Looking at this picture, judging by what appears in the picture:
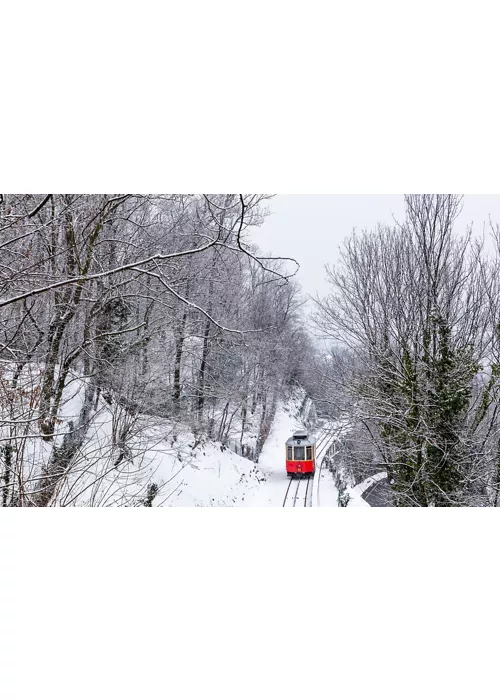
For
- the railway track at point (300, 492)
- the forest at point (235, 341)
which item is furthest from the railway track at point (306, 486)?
the forest at point (235, 341)

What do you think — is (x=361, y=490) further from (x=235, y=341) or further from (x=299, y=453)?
(x=235, y=341)

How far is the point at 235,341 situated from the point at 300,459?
75 cm

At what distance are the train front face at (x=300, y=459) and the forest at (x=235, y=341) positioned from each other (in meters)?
0.17

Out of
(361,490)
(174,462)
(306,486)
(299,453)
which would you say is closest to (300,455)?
(299,453)

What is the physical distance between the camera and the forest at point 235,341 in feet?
7.80

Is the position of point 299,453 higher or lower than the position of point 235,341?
lower

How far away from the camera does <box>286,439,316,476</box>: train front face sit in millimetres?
2571

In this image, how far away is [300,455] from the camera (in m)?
2.60

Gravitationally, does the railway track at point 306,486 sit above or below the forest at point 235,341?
below

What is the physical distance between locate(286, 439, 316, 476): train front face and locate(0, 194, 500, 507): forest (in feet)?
0.54

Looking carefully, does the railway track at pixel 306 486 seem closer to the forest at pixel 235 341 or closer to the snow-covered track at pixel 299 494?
the snow-covered track at pixel 299 494
